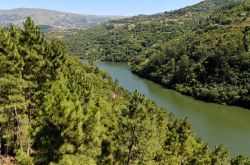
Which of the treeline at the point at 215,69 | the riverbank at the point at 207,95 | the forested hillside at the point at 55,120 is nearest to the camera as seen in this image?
the forested hillside at the point at 55,120

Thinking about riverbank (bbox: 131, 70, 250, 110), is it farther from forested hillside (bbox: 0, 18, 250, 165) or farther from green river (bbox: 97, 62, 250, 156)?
forested hillside (bbox: 0, 18, 250, 165)

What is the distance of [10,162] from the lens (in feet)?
136

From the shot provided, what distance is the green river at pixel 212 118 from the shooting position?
104 m

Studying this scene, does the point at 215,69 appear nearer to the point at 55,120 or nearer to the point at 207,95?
the point at 207,95

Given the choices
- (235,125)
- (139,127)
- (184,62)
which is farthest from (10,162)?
(184,62)

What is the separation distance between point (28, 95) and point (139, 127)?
41.5 feet

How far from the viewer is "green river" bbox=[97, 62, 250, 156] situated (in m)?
104

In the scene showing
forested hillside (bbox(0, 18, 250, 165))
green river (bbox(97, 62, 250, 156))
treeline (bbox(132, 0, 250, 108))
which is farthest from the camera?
treeline (bbox(132, 0, 250, 108))

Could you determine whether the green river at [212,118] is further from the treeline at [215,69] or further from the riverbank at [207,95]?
the treeline at [215,69]

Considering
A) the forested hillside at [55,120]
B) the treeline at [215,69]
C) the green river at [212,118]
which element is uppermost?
the forested hillside at [55,120]

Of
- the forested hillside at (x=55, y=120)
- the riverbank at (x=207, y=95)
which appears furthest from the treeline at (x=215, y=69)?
the forested hillside at (x=55, y=120)

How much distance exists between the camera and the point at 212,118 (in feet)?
429

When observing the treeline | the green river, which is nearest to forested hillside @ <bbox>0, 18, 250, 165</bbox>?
the green river

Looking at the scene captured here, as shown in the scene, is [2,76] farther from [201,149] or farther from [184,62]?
[184,62]
